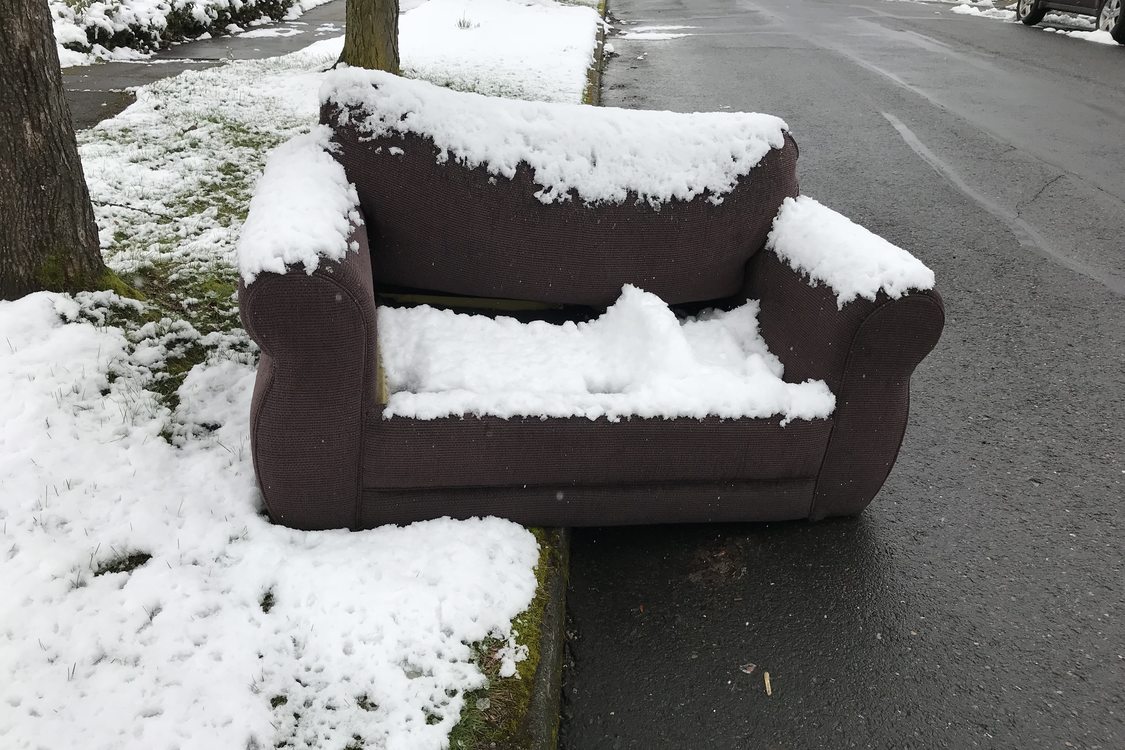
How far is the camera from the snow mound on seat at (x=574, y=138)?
2.74m

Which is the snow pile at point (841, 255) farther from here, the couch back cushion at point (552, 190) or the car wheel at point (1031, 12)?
the car wheel at point (1031, 12)

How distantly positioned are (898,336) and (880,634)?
2.92 feet

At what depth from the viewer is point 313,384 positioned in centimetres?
215

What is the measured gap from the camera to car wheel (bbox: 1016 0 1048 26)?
46.3 ft

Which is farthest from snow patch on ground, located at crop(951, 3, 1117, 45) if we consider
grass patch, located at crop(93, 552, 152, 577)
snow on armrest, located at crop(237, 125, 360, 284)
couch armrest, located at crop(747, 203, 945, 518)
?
grass patch, located at crop(93, 552, 152, 577)

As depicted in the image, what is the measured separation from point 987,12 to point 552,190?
1766cm

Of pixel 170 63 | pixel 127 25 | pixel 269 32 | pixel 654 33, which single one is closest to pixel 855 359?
pixel 170 63

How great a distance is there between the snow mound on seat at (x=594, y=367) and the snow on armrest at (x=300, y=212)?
447 millimetres

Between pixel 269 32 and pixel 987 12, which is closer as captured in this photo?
pixel 269 32

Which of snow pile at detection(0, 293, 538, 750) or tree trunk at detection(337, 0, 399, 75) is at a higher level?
tree trunk at detection(337, 0, 399, 75)

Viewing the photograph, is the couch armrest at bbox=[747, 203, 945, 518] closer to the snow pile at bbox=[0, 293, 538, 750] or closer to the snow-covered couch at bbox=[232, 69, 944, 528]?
the snow-covered couch at bbox=[232, 69, 944, 528]

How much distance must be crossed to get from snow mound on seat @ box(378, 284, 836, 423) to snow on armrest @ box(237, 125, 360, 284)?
0.45m

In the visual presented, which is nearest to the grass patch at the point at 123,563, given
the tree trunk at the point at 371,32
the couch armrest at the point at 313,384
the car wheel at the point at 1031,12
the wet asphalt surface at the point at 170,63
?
the couch armrest at the point at 313,384

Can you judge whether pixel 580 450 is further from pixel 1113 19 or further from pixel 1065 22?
pixel 1065 22
